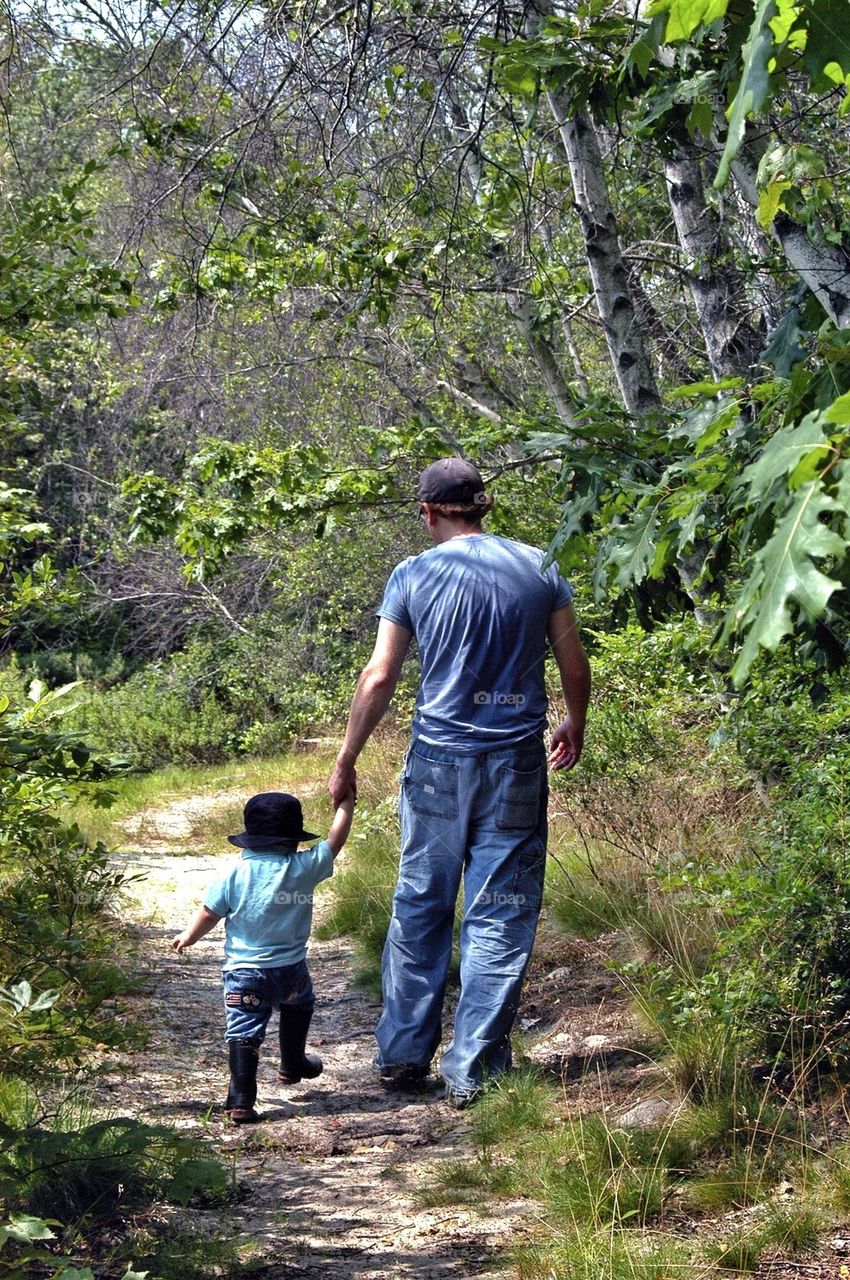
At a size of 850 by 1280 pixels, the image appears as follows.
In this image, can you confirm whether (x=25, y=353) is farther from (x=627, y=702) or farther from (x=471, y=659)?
(x=627, y=702)

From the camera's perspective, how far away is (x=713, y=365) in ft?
20.6

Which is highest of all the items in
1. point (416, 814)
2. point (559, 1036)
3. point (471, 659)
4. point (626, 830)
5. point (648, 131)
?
point (648, 131)

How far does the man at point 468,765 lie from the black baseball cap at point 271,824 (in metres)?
0.18

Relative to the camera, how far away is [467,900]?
482 cm

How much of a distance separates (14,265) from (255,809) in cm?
226

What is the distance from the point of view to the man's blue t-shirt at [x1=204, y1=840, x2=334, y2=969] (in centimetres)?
467

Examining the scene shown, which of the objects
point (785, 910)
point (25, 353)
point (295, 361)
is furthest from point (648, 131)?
point (295, 361)

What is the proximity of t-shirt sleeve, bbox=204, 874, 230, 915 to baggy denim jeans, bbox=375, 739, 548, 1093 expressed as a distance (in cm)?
60

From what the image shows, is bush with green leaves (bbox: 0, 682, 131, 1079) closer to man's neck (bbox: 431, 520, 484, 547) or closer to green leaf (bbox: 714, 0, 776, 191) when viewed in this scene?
man's neck (bbox: 431, 520, 484, 547)

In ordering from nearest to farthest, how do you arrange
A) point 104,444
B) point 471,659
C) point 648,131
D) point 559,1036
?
point 648,131, point 471,659, point 559,1036, point 104,444

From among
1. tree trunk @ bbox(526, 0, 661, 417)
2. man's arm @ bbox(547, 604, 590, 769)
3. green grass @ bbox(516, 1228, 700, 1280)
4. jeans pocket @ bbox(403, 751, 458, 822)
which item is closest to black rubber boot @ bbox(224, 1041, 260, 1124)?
jeans pocket @ bbox(403, 751, 458, 822)

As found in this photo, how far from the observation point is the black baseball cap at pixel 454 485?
16.1ft

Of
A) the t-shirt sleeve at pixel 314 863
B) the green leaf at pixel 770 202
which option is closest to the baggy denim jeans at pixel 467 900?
the t-shirt sleeve at pixel 314 863

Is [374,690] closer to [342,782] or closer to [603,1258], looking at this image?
[342,782]
